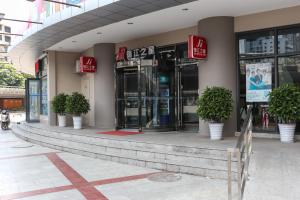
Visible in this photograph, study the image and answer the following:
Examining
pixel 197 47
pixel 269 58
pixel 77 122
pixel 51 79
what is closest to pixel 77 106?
pixel 77 122

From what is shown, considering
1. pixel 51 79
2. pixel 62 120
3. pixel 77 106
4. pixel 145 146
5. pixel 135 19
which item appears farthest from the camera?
Result: pixel 51 79

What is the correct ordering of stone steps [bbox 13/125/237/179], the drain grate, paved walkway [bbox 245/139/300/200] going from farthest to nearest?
stone steps [bbox 13/125/237/179]
the drain grate
paved walkway [bbox 245/139/300/200]

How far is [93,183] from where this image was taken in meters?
5.91

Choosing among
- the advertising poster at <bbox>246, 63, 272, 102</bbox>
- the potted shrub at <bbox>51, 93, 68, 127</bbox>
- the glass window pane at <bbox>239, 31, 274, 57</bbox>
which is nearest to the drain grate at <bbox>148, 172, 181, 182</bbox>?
the advertising poster at <bbox>246, 63, 272, 102</bbox>

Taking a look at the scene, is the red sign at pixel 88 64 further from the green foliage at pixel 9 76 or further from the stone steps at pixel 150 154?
the green foliage at pixel 9 76

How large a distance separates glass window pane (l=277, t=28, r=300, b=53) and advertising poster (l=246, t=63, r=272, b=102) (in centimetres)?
54

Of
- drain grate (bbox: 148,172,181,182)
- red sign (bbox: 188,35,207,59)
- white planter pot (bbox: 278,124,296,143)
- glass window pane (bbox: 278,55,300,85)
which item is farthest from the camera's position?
red sign (bbox: 188,35,207,59)

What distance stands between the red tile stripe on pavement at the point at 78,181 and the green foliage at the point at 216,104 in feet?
11.4

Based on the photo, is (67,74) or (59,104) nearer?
(59,104)

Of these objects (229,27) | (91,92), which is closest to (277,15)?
(229,27)

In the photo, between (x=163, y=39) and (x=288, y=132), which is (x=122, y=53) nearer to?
(x=163, y=39)

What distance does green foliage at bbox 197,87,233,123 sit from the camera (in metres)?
7.86

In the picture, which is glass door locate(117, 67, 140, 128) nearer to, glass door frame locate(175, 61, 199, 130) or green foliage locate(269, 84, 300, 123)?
glass door frame locate(175, 61, 199, 130)

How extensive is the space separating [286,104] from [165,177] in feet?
10.6
